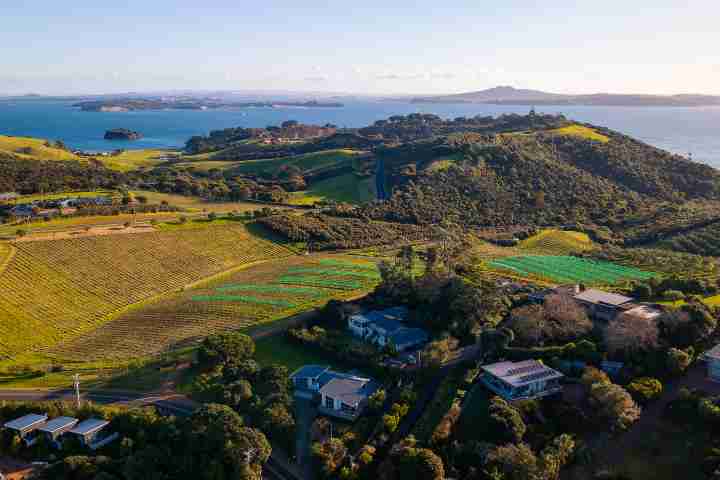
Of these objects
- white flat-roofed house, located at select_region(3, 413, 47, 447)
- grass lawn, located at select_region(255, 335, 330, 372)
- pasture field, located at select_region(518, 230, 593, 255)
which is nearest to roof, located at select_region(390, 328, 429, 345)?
grass lawn, located at select_region(255, 335, 330, 372)

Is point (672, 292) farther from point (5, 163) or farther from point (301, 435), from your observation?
point (5, 163)

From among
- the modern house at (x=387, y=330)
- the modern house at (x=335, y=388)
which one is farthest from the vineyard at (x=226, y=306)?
the modern house at (x=335, y=388)

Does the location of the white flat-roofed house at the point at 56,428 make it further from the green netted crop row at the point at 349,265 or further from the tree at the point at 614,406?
the green netted crop row at the point at 349,265

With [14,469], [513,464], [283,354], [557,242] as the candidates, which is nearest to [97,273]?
[283,354]

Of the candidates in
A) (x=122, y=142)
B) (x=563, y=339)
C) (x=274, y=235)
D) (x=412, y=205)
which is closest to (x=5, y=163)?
(x=274, y=235)

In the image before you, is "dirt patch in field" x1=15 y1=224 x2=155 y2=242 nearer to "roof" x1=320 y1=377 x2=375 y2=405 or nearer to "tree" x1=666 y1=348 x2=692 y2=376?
"roof" x1=320 y1=377 x2=375 y2=405
